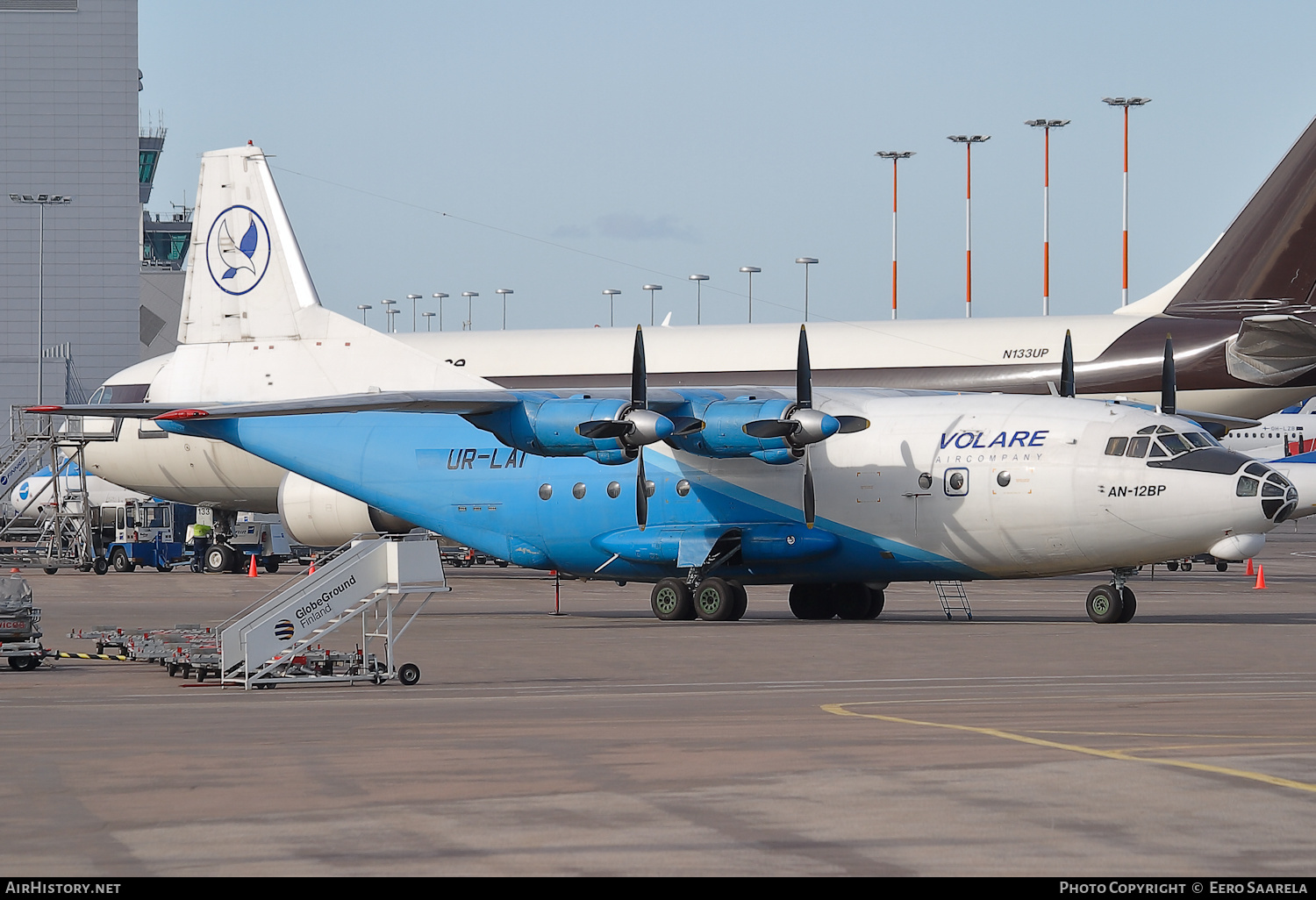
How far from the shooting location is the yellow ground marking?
36.1ft

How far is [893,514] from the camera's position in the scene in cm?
2742

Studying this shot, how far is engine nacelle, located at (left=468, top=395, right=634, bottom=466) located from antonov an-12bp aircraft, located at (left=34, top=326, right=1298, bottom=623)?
0.11 feet

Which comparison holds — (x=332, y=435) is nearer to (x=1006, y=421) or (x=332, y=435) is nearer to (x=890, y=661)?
(x=1006, y=421)

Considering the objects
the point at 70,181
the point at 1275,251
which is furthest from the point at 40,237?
the point at 1275,251

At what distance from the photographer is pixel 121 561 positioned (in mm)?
51969

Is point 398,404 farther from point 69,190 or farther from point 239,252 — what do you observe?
point 69,190

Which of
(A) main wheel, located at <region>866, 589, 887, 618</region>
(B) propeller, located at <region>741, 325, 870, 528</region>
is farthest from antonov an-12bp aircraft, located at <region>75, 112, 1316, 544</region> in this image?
(B) propeller, located at <region>741, 325, 870, 528</region>

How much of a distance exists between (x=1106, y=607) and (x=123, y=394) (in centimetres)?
3114

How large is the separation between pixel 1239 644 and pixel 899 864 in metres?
15.8

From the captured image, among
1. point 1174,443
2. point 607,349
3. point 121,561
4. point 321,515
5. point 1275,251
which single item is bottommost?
point 121,561

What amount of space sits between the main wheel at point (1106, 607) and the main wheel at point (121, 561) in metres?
34.6

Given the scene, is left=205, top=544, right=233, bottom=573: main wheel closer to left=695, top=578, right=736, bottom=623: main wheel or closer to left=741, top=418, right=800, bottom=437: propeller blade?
left=695, top=578, right=736, bottom=623: main wheel

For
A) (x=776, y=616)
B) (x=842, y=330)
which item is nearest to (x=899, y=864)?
(x=776, y=616)

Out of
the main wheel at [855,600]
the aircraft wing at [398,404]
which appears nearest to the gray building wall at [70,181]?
the aircraft wing at [398,404]
